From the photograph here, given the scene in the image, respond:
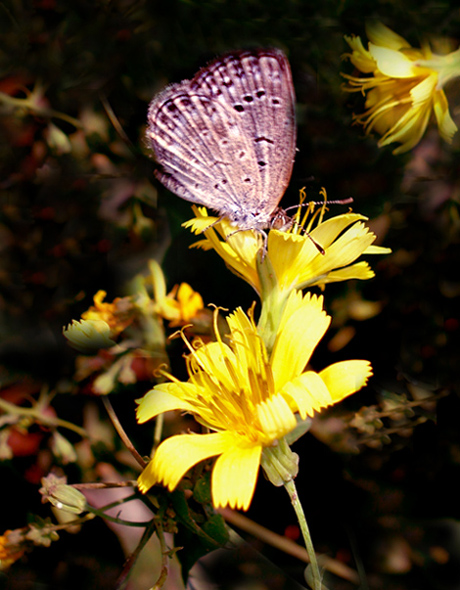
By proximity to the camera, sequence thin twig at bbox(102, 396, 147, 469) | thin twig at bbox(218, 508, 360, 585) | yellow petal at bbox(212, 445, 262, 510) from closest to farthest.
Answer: yellow petal at bbox(212, 445, 262, 510)
thin twig at bbox(102, 396, 147, 469)
thin twig at bbox(218, 508, 360, 585)

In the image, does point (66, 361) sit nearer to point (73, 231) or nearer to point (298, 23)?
point (73, 231)

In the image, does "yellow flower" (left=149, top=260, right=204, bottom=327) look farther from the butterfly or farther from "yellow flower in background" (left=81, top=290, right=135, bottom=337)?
the butterfly

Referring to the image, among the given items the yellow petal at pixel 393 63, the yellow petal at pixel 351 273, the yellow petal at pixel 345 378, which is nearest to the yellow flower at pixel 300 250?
the yellow petal at pixel 351 273

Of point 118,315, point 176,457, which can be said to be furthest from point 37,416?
point 176,457

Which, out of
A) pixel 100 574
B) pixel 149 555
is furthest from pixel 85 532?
pixel 149 555

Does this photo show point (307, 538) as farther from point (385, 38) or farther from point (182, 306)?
point (385, 38)

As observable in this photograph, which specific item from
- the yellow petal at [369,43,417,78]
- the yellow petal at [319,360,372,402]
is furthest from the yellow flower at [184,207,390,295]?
the yellow petal at [369,43,417,78]

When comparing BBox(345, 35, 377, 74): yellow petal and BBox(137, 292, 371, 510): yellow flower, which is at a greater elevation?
BBox(345, 35, 377, 74): yellow petal
